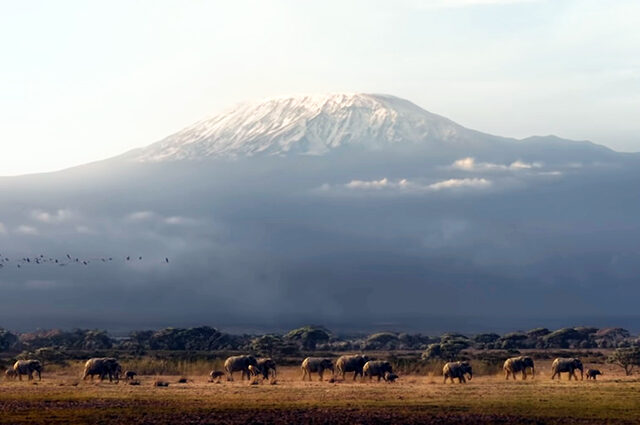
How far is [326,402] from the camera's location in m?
58.0

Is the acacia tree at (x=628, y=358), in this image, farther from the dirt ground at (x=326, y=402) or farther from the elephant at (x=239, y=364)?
the elephant at (x=239, y=364)

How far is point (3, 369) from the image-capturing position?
85312 mm

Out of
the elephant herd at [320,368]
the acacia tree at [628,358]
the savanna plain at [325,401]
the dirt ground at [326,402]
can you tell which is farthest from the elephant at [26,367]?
the acacia tree at [628,358]

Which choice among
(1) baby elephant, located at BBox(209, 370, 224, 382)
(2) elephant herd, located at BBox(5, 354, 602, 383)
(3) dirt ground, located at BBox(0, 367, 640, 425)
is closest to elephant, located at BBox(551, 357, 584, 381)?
(2) elephant herd, located at BBox(5, 354, 602, 383)

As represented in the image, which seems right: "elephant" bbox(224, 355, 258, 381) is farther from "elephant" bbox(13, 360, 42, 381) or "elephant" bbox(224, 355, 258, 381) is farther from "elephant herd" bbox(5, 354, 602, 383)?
Result: "elephant" bbox(13, 360, 42, 381)

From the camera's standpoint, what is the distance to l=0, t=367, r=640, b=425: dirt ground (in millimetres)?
50375

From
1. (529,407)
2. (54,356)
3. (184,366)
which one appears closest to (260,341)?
(54,356)

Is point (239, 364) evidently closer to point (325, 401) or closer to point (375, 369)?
point (375, 369)

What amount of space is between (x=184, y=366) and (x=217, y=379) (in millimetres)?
11793

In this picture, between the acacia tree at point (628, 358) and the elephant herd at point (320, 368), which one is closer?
the elephant herd at point (320, 368)

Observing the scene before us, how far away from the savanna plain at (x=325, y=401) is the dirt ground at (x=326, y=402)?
4 centimetres

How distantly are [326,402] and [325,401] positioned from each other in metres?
0.57

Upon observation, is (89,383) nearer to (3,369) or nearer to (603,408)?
(3,369)

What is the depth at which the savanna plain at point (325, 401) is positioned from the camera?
5056cm
